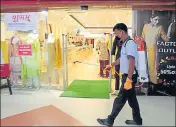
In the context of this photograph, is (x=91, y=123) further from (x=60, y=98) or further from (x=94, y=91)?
(x=94, y=91)

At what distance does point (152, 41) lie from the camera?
5.13 metres

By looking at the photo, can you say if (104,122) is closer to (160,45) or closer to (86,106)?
(86,106)

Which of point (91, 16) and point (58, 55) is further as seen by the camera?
point (91, 16)

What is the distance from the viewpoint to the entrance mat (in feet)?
11.6

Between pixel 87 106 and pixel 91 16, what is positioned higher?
pixel 91 16

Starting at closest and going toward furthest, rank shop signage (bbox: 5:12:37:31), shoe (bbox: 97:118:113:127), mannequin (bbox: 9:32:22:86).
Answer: shoe (bbox: 97:118:113:127) → shop signage (bbox: 5:12:37:31) → mannequin (bbox: 9:32:22:86)

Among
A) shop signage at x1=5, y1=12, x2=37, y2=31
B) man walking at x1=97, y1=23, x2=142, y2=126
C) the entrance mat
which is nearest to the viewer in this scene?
man walking at x1=97, y1=23, x2=142, y2=126

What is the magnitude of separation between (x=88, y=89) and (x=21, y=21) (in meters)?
2.47

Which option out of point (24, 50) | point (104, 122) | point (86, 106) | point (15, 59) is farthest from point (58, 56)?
point (104, 122)

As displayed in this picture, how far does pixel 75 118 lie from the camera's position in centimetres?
379

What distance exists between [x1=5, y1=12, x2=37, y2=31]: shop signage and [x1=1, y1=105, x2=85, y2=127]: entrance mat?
2.32m

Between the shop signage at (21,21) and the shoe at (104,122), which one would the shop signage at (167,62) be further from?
the shop signage at (21,21)

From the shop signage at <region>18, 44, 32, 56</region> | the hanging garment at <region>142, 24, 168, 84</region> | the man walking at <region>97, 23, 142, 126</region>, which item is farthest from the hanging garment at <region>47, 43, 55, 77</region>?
the man walking at <region>97, 23, 142, 126</region>

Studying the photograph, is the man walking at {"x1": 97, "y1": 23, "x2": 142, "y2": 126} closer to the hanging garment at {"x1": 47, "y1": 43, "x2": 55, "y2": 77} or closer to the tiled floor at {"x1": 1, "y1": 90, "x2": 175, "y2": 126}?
the tiled floor at {"x1": 1, "y1": 90, "x2": 175, "y2": 126}
